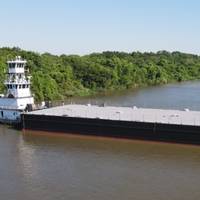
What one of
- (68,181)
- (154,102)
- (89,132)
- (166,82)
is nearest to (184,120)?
(89,132)

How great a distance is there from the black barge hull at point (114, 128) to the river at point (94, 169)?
0.88 m

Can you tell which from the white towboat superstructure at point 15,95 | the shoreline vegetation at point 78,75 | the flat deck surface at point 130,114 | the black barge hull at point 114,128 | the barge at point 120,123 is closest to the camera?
the black barge hull at point 114,128

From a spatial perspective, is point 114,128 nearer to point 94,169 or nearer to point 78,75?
point 94,169

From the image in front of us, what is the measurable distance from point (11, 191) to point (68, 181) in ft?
14.9

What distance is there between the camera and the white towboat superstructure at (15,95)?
211 ft

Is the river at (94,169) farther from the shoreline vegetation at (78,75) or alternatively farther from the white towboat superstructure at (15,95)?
the shoreline vegetation at (78,75)

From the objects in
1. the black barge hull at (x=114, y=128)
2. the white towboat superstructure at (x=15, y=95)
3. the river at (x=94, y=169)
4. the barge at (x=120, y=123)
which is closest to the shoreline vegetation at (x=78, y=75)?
the white towboat superstructure at (x=15, y=95)

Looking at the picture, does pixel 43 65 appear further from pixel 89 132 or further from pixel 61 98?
pixel 89 132

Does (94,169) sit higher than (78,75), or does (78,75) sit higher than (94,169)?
(78,75)

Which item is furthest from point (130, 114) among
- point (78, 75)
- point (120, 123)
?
point (78, 75)

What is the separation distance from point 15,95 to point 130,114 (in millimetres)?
16414

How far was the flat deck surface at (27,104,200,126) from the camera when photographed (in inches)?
2106

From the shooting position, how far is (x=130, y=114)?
57938mm

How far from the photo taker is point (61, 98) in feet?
333
